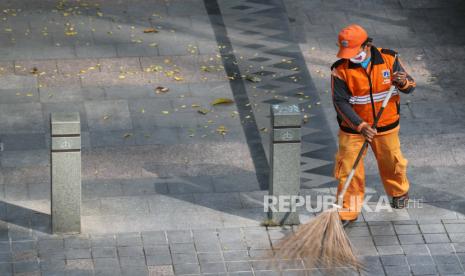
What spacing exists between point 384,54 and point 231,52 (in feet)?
13.6

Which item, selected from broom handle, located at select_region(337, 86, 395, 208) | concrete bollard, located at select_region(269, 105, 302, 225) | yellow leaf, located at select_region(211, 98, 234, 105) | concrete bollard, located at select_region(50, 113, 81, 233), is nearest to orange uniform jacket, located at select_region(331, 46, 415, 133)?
broom handle, located at select_region(337, 86, 395, 208)

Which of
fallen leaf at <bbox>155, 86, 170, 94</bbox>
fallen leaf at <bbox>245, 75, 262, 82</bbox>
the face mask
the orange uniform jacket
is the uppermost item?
the face mask

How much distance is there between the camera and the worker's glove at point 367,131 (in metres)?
10.6

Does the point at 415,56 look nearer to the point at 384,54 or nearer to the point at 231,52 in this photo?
the point at 231,52

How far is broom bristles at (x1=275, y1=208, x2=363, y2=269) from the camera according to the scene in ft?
35.2

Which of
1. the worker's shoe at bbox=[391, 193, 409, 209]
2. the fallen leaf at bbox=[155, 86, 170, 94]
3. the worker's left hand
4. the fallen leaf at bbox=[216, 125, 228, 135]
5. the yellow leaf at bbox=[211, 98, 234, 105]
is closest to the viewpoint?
the worker's left hand

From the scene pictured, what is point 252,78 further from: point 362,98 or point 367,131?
point 367,131

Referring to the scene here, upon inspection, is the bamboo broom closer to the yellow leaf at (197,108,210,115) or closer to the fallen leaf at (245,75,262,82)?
the yellow leaf at (197,108,210,115)

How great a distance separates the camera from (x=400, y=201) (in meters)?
11.5

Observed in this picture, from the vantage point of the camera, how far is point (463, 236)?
1115 centimetres

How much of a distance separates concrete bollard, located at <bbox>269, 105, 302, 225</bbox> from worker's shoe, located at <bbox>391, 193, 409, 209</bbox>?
1.00m

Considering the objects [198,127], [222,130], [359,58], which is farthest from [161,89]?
[359,58]

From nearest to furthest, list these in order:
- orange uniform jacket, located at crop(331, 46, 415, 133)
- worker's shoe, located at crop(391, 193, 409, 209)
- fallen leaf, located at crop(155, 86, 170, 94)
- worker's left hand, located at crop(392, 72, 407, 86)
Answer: worker's left hand, located at crop(392, 72, 407, 86) < orange uniform jacket, located at crop(331, 46, 415, 133) < worker's shoe, located at crop(391, 193, 409, 209) < fallen leaf, located at crop(155, 86, 170, 94)

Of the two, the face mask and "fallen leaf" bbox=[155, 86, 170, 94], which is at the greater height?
the face mask
